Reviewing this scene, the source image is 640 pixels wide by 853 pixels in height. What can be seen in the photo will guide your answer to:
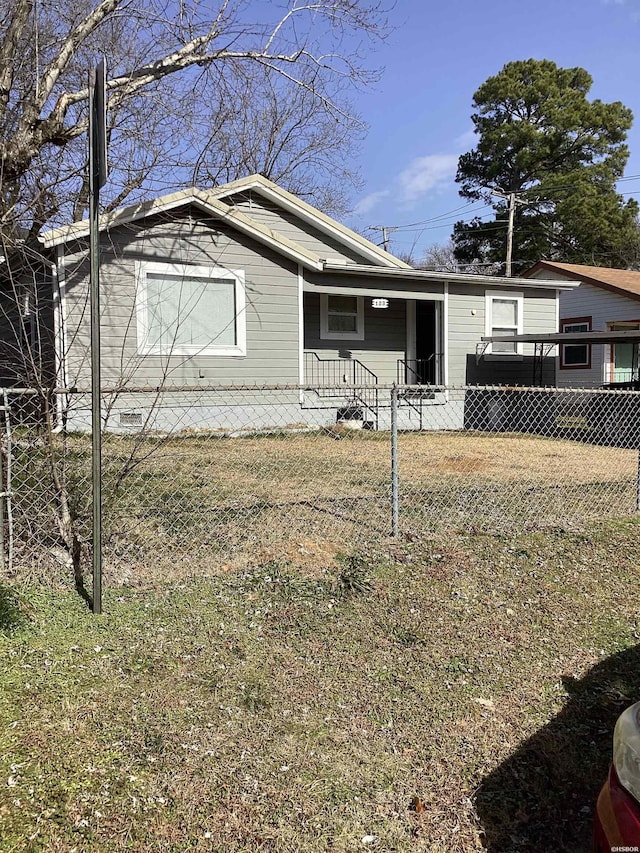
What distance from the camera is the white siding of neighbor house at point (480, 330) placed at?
44.9 feet

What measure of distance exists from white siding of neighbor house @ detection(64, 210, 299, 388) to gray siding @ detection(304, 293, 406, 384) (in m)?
1.95

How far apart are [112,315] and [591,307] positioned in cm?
1610

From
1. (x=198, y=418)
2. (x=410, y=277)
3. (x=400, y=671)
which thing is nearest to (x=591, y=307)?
(x=410, y=277)

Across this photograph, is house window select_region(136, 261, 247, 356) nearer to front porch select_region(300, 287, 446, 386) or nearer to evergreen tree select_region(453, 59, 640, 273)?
front porch select_region(300, 287, 446, 386)

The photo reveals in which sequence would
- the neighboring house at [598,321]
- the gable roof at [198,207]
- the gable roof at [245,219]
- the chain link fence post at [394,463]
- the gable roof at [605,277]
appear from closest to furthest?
the chain link fence post at [394,463], the gable roof at [198,207], the gable roof at [245,219], the gable roof at [605,277], the neighboring house at [598,321]

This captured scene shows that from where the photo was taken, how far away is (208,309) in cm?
1052

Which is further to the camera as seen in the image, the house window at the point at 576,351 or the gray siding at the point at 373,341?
the house window at the point at 576,351

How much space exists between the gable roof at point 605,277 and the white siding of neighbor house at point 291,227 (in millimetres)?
9860

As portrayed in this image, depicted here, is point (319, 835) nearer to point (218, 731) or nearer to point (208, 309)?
point (218, 731)

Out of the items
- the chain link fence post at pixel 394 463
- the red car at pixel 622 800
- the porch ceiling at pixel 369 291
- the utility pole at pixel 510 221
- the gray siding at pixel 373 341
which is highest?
the utility pole at pixel 510 221

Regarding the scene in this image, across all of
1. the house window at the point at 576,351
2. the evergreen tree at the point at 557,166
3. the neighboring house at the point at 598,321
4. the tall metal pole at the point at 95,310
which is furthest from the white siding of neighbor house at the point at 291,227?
the evergreen tree at the point at 557,166

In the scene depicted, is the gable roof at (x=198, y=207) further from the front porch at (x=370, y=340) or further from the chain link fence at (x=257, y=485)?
the chain link fence at (x=257, y=485)

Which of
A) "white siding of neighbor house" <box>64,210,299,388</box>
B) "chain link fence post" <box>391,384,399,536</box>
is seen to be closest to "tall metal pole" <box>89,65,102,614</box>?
"chain link fence post" <box>391,384,399,536</box>

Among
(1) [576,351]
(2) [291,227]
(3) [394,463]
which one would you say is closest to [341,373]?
(2) [291,227]
